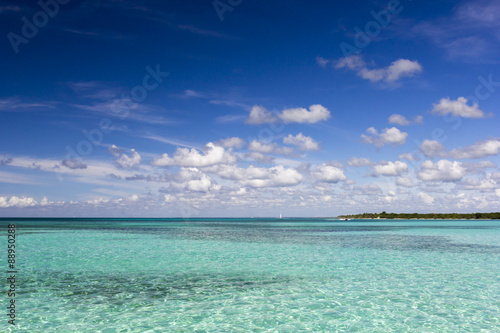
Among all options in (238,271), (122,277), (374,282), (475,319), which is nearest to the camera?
(475,319)

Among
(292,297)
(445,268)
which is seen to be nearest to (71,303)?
(292,297)

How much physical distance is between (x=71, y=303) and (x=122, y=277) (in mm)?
6596

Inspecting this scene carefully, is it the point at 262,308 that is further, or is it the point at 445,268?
the point at 445,268

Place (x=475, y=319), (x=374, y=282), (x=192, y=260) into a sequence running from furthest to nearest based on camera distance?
(x=192, y=260), (x=374, y=282), (x=475, y=319)

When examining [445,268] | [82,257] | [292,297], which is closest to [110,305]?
[292,297]

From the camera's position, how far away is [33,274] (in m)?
24.1

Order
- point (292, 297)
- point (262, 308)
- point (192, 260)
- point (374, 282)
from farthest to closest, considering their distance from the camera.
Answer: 1. point (192, 260)
2. point (374, 282)
3. point (292, 297)
4. point (262, 308)

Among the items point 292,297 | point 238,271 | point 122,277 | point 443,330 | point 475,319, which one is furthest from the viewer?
point 238,271

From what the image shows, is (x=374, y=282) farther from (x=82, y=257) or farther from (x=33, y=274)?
(x=82, y=257)

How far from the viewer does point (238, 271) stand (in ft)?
84.2

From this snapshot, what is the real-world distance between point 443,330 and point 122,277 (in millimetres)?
17702

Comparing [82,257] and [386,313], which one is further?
[82,257]

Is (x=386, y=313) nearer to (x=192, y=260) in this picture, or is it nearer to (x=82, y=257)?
(x=192, y=260)

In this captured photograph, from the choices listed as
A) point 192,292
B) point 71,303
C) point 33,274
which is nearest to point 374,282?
point 192,292
